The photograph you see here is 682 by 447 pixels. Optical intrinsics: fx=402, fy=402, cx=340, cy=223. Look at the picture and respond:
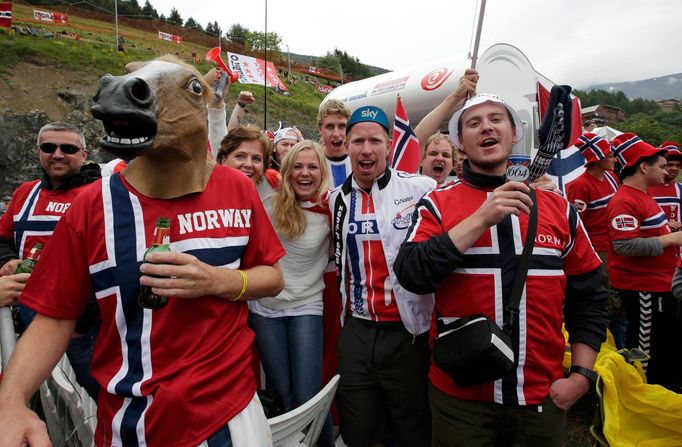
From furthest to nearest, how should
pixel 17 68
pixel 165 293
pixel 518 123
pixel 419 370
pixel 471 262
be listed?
1. pixel 17 68
2. pixel 419 370
3. pixel 518 123
4. pixel 471 262
5. pixel 165 293

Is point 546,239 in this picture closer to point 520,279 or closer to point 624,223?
point 520,279

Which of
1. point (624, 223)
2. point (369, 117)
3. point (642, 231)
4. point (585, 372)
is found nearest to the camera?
point (585, 372)

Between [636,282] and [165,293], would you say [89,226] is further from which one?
[636,282]

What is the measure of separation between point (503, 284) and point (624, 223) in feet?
8.37

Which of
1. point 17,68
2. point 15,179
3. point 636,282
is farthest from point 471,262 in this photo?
point 17,68

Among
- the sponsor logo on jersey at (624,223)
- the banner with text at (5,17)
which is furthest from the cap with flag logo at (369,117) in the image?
the banner with text at (5,17)

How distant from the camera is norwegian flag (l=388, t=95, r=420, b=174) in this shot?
10.2 ft

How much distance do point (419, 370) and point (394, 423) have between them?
0.36 meters

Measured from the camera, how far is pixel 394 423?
7.61ft

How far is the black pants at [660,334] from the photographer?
3582 millimetres

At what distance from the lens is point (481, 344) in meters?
1.57

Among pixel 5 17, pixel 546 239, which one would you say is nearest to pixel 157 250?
pixel 546 239

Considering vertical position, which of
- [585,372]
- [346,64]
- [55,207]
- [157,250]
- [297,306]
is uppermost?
[346,64]

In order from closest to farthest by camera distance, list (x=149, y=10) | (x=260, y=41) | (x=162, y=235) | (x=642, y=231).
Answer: (x=162, y=235)
(x=642, y=231)
(x=149, y=10)
(x=260, y=41)
